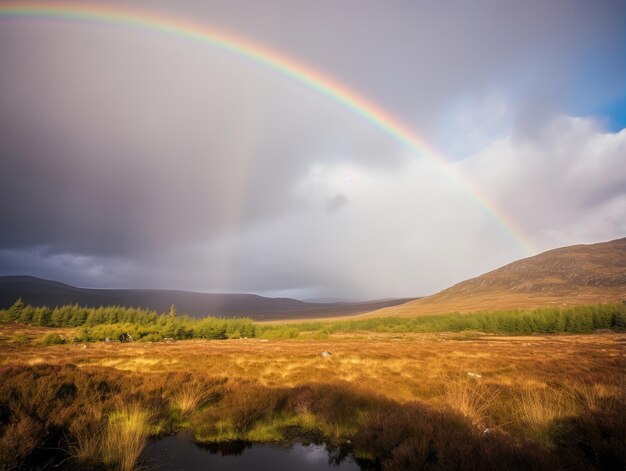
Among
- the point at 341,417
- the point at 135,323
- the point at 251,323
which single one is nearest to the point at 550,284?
the point at 251,323

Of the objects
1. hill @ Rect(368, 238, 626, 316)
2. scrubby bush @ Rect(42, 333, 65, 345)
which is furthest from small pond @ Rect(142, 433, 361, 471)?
hill @ Rect(368, 238, 626, 316)

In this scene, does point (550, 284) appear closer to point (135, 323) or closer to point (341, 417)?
point (135, 323)

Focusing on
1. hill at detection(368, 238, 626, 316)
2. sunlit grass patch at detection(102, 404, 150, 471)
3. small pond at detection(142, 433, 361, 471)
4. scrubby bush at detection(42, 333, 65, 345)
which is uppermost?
hill at detection(368, 238, 626, 316)

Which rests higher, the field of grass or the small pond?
the field of grass

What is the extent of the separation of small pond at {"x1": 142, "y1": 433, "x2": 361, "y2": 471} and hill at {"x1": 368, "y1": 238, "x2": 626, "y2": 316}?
131 metres

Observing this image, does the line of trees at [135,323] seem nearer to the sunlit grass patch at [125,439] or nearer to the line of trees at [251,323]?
the line of trees at [251,323]

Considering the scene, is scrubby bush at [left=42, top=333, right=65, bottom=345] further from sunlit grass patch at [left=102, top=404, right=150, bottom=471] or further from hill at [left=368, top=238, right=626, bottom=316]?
hill at [left=368, top=238, right=626, bottom=316]

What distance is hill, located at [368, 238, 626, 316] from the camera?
12556 centimetres

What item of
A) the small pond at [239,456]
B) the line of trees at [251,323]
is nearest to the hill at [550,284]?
the line of trees at [251,323]

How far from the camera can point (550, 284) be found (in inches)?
5881

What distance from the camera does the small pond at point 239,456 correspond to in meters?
6.51

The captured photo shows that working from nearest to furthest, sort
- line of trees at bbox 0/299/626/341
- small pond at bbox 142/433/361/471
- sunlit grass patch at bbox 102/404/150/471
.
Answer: sunlit grass patch at bbox 102/404/150/471 → small pond at bbox 142/433/361/471 → line of trees at bbox 0/299/626/341

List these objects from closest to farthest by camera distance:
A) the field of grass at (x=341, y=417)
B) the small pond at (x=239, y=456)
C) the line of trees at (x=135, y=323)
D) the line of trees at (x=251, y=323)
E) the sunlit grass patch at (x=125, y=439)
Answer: the field of grass at (x=341, y=417) < the sunlit grass patch at (x=125, y=439) < the small pond at (x=239, y=456) < the line of trees at (x=135, y=323) < the line of trees at (x=251, y=323)

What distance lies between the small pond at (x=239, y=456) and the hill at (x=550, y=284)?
428 ft
